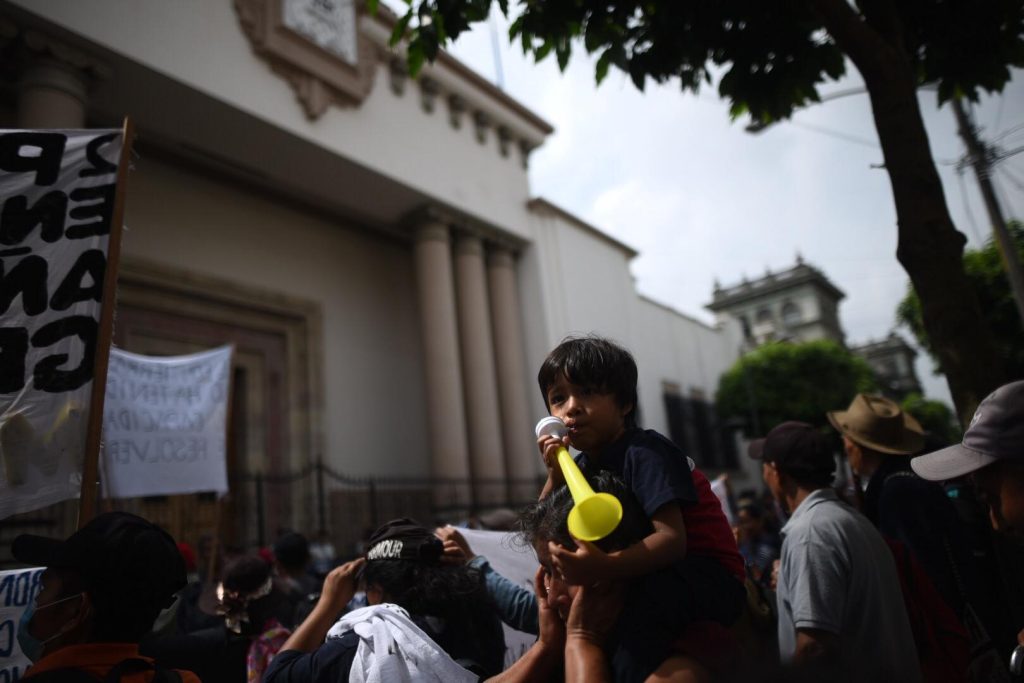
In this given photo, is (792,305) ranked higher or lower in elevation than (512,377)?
higher

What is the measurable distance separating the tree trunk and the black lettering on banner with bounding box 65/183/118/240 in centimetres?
344

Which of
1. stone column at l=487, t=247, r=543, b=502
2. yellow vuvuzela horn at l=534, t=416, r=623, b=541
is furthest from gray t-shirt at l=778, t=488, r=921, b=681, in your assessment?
stone column at l=487, t=247, r=543, b=502

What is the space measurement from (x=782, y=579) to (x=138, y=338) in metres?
10.4

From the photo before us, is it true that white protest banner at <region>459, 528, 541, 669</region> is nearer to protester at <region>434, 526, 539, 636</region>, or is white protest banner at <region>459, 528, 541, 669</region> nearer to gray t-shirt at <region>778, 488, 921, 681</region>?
protester at <region>434, 526, 539, 636</region>

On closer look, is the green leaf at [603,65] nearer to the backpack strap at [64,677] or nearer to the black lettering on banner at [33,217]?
the black lettering on banner at [33,217]

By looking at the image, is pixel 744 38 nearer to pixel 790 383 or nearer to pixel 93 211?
pixel 93 211

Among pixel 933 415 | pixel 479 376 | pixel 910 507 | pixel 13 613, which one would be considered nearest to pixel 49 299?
pixel 13 613

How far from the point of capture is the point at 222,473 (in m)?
6.11

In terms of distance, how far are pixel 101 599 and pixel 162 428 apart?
4.71m

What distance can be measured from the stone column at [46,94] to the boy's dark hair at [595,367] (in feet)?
28.7

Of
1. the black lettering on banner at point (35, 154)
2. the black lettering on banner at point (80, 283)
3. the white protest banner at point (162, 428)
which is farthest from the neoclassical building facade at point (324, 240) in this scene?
the black lettering on banner at point (80, 283)

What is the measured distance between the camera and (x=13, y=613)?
256cm

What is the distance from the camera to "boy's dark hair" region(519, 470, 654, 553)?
1445 millimetres

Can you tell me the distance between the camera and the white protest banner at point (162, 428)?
5691 mm
